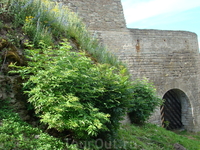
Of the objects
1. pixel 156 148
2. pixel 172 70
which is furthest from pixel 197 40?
pixel 156 148

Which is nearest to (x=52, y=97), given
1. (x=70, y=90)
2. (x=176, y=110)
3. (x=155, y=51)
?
(x=70, y=90)

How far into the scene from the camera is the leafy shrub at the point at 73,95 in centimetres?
276

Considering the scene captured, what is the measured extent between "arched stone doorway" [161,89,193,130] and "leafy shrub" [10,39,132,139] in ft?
25.2

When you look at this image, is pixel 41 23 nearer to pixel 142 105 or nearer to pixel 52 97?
pixel 52 97

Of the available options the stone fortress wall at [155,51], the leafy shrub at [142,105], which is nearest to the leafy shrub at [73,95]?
the leafy shrub at [142,105]

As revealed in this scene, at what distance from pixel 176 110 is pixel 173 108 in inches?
9.6

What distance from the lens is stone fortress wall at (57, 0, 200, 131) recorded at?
31.0 ft

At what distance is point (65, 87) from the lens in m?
2.97

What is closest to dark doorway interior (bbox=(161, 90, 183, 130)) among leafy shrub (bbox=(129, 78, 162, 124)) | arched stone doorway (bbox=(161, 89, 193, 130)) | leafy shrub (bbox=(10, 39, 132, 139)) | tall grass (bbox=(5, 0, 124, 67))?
Result: arched stone doorway (bbox=(161, 89, 193, 130))

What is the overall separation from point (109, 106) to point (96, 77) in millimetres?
564

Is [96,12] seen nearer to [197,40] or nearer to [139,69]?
[139,69]

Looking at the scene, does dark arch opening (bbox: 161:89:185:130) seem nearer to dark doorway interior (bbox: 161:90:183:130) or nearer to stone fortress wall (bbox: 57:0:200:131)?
dark doorway interior (bbox: 161:90:183:130)

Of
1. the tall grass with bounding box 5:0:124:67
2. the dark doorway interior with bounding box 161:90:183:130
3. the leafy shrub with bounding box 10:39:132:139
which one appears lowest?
the dark doorway interior with bounding box 161:90:183:130

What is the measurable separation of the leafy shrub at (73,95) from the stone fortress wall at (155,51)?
600 cm
